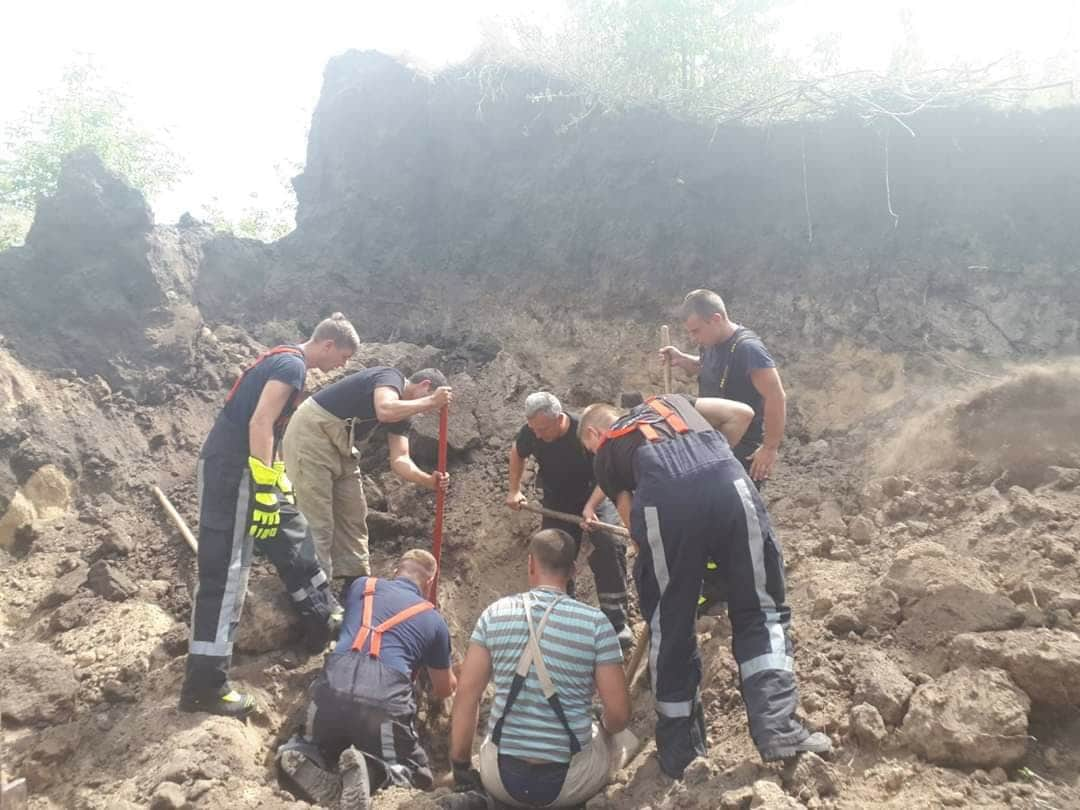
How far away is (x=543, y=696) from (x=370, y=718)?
89 cm

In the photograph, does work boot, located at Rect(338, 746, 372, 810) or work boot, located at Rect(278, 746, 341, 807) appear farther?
work boot, located at Rect(278, 746, 341, 807)

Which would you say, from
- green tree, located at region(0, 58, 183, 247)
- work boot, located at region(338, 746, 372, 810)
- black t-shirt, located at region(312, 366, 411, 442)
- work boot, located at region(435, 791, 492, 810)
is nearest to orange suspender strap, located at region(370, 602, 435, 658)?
work boot, located at region(338, 746, 372, 810)

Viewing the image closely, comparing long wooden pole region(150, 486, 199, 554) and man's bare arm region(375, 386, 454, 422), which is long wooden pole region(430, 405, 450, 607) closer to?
man's bare arm region(375, 386, 454, 422)

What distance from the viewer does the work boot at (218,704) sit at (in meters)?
3.56

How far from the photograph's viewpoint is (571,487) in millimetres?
4582

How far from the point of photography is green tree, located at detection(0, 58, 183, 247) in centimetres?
1497

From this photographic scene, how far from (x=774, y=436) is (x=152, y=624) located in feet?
13.0

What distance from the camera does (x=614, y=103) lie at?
28.9 feet

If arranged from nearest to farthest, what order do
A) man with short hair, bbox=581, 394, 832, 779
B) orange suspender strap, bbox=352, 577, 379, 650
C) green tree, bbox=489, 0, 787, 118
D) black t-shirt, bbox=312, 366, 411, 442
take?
1. man with short hair, bbox=581, 394, 832, 779
2. orange suspender strap, bbox=352, 577, 379, 650
3. black t-shirt, bbox=312, 366, 411, 442
4. green tree, bbox=489, 0, 787, 118

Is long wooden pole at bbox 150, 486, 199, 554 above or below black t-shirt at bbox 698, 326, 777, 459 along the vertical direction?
below

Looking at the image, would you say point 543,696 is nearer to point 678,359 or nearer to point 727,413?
point 727,413

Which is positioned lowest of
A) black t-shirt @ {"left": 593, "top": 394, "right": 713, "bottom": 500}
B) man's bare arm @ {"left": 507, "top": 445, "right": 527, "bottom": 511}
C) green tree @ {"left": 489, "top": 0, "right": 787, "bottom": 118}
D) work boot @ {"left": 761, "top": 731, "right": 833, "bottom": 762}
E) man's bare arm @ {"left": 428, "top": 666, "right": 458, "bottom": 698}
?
man's bare arm @ {"left": 428, "top": 666, "right": 458, "bottom": 698}

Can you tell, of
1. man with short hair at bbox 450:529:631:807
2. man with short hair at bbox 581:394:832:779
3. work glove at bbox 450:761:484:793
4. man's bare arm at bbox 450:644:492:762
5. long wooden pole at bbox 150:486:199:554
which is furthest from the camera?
long wooden pole at bbox 150:486:199:554

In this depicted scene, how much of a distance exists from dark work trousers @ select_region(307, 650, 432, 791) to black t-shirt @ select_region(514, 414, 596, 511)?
1.65 metres
